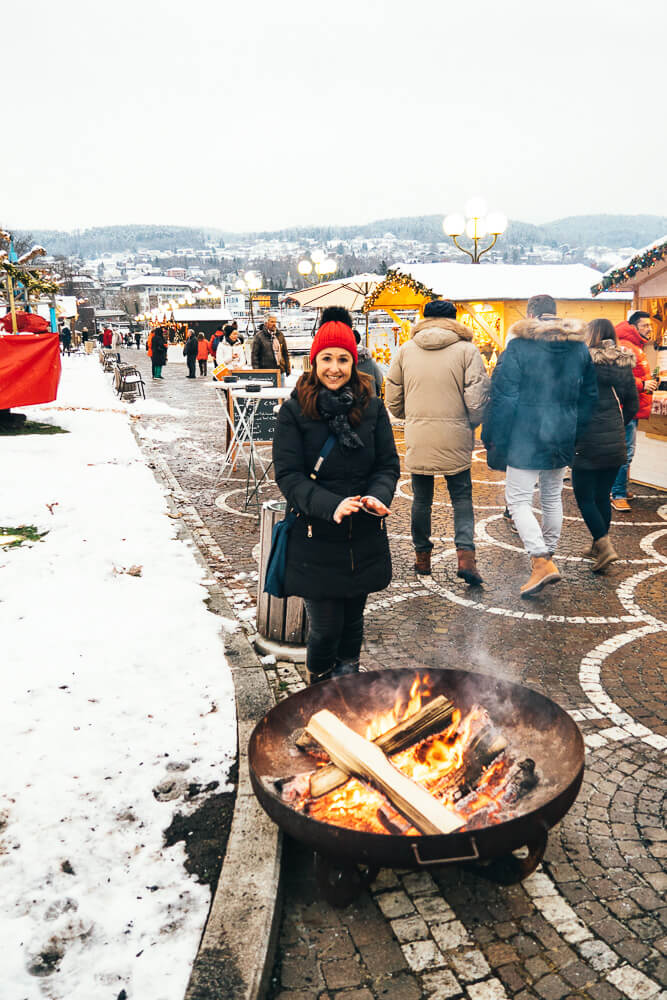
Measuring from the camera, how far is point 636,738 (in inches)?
145

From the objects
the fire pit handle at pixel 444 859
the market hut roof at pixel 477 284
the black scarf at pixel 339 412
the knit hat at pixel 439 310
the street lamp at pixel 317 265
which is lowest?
the fire pit handle at pixel 444 859

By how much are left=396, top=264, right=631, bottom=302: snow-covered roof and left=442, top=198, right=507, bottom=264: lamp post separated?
1.49 ft

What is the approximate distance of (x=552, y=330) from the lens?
5316 mm

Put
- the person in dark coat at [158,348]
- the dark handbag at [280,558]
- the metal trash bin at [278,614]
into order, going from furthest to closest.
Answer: the person in dark coat at [158,348]
the metal trash bin at [278,614]
the dark handbag at [280,558]

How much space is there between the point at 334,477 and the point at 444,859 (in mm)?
1736

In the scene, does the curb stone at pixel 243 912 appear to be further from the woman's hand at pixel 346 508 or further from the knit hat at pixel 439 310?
the knit hat at pixel 439 310

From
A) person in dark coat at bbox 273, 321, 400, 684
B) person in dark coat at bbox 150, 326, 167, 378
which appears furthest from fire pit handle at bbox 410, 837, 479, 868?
person in dark coat at bbox 150, 326, 167, 378

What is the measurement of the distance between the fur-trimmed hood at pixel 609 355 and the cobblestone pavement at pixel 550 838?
5.74ft

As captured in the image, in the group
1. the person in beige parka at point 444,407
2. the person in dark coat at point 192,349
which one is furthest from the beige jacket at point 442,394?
the person in dark coat at point 192,349

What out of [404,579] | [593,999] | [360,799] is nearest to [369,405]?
[360,799]

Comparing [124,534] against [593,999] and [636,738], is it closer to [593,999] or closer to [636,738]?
[636,738]

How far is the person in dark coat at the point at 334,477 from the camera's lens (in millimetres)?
3342

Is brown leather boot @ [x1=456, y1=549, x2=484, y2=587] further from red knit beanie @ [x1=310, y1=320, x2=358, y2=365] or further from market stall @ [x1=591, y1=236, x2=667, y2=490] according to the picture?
market stall @ [x1=591, y1=236, x2=667, y2=490]

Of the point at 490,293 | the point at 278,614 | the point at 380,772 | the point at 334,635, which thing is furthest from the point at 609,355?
the point at 490,293
